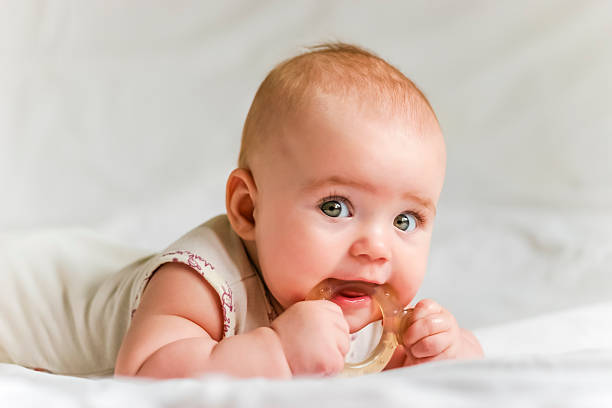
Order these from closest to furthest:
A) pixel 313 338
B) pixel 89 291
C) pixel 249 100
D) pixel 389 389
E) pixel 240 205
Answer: pixel 389 389 → pixel 313 338 → pixel 240 205 → pixel 89 291 → pixel 249 100

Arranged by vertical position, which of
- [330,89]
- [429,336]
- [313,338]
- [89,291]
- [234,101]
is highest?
[234,101]

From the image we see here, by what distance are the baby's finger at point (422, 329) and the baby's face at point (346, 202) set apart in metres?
0.04

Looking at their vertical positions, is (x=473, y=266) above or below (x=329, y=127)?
above

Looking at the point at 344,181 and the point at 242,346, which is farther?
the point at 344,181

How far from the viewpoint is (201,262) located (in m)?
1.25

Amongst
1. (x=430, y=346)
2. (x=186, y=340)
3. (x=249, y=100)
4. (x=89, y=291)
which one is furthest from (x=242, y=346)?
(x=249, y=100)

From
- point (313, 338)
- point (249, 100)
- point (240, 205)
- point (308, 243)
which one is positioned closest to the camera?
point (313, 338)

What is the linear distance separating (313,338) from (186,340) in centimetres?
17

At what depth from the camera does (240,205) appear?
127 centimetres

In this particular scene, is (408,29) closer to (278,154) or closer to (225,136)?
(225,136)

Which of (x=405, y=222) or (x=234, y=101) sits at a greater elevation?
(x=234, y=101)

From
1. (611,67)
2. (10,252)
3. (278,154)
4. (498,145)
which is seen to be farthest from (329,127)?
(611,67)

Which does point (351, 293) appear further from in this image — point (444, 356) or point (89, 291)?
point (89, 291)

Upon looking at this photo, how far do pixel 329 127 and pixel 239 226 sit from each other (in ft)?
0.72
